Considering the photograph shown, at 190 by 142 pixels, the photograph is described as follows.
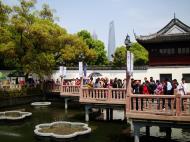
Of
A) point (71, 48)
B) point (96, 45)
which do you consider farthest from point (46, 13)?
point (96, 45)

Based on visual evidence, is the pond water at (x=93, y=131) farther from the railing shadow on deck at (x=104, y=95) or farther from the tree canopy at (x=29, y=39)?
the tree canopy at (x=29, y=39)

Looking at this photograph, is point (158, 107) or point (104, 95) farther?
point (104, 95)

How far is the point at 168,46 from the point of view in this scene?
3125cm

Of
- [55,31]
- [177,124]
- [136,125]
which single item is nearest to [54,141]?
[136,125]

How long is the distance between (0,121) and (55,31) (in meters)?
16.6

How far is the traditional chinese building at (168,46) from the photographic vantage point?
100 ft

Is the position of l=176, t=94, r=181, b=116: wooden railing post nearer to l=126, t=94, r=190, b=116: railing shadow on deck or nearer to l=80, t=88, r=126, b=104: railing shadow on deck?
l=126, t=94, r=190, b=116: railing shadow on deck

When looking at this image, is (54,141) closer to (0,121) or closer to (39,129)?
(39,129)

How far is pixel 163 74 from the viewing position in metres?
32.0

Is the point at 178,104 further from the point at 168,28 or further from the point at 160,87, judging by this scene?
the point at 168,28

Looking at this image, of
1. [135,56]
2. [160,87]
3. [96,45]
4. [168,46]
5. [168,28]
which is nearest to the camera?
[160,87]

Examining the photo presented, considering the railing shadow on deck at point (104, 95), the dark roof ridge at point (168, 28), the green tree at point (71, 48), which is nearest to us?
the railing shadow on deck at point (104, 95)

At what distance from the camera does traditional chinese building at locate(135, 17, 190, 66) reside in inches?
1203

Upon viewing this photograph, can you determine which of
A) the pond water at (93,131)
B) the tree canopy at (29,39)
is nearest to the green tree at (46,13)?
the tree canopy at (29,39)
